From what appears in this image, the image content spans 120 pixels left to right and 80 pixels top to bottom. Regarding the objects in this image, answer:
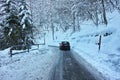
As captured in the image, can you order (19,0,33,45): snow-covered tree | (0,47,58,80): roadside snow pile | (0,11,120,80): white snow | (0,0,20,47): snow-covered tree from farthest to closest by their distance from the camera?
1. (19,0,33,45): snow-covered tree
2. (0,0,20,47): snow-covered tree
3. (0,11,120,80): white snow
4. (0,47,58,80): roadside snow pile

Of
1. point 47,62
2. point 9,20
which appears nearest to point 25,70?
point 47,62

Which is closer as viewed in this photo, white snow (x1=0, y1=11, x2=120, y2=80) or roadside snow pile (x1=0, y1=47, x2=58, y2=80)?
roadside snow pile (x1=0, y1=47, x2=58, y2=80)

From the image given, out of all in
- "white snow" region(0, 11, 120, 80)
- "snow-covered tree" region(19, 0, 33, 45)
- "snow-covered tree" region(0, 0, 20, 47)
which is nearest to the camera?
"white snow" region(0, 11, 120, 80)

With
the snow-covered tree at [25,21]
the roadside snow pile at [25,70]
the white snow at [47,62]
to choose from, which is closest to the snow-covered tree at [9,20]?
the snow-covered tree at [25,21]

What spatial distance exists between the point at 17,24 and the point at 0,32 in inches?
144

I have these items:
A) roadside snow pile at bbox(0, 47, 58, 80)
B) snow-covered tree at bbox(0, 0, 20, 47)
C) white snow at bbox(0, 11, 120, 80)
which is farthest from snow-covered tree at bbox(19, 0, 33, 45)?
roadside snow pile at bbox(0, 47, 58, 80)

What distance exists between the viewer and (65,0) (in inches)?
2522

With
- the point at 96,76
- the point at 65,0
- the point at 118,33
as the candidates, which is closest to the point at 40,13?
the point at 65,0

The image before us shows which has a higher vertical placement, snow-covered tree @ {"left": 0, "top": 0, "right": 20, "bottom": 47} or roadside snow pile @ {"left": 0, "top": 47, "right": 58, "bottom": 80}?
snow-covered tree @ {"left": 0, "top": 0, "right": 20, "bottom": 47}

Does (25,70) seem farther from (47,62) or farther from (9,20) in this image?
(9,20)

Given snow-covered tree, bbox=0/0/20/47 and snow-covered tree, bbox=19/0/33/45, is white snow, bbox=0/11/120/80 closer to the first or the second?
snow-covered tree, bbox=0/0/20/47

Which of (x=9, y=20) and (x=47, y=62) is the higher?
(x=9, y=20)

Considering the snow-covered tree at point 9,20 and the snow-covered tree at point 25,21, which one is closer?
the snow-covered tree at point 9,20

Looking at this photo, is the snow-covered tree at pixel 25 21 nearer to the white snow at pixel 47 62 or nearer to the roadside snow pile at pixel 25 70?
the white snow at pixel 47 62
